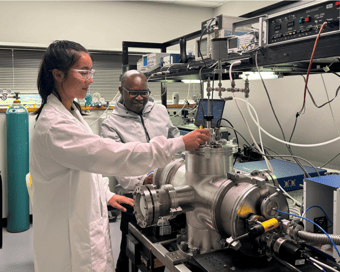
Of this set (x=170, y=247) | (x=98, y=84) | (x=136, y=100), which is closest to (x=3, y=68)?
(x=98, y=84)

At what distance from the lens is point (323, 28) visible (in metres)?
1.07

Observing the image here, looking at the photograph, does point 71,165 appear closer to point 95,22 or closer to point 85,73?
point 85,73

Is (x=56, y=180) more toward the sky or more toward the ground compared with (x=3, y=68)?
more toward the ground

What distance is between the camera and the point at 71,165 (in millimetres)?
1021

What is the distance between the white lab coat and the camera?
3.29ft

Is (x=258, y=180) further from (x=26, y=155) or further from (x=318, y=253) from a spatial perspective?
(x=26, y=155)

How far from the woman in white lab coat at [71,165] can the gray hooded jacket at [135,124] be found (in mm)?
731

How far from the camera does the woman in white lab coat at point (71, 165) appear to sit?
3.30ft

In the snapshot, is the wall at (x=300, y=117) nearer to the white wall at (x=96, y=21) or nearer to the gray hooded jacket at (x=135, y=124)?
the gray hooded jacket at (x=135, y=124)

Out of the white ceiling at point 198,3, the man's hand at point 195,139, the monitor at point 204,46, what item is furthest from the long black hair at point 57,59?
the white ceiling at point 198,3

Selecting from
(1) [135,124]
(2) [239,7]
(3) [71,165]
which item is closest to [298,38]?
(3) [71,165]

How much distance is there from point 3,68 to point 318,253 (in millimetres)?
4211

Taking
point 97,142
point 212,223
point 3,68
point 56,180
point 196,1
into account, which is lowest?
point 212,223

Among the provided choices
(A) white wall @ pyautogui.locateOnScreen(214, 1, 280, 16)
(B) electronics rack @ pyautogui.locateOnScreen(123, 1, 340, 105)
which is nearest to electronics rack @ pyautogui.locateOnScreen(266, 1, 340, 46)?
(B) electronics rack @ pyautogui.locateOnScreen(123, 1, 340, 105)
